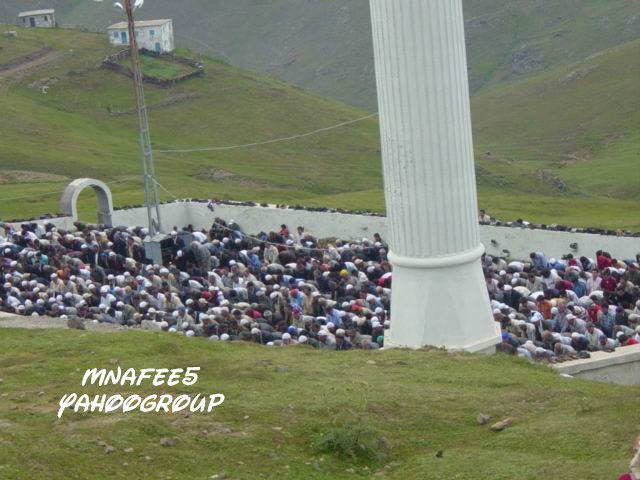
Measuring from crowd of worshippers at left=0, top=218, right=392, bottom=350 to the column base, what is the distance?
1.46 m

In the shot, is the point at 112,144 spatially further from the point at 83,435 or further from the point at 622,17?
the point at 622,17

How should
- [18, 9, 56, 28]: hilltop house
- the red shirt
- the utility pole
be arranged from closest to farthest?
the red shirt < the utility pole < [18, 9, 56, 28]: hilltop house

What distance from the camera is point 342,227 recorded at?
29.0 m

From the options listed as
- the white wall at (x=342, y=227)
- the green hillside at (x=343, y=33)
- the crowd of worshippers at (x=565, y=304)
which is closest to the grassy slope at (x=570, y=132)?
the white wall at (x=342, y=227)

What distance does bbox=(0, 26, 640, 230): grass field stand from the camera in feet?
178

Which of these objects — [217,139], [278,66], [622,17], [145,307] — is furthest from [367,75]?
[145,307]

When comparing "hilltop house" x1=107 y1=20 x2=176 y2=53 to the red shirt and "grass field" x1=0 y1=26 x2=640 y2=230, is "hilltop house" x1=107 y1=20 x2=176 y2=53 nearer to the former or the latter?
"grass field" x1=0 y1=26 x2=640 y2=230

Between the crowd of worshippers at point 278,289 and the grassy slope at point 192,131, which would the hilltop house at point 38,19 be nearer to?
the grassy slope at point 192,131

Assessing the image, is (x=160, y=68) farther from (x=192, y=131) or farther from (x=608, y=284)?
(x=608, y=284)

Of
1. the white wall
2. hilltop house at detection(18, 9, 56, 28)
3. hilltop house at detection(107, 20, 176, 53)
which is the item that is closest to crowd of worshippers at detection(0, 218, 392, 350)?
the white wall

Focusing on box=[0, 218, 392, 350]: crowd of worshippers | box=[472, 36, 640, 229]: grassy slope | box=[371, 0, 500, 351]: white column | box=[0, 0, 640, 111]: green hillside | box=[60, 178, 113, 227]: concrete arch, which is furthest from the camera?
box=[0, 0, 640, 111]: green hillside

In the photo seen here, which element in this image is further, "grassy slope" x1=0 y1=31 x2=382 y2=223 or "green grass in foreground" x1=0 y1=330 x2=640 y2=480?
"grassy slope" x1=0 y1=31 x2=382 y2=223

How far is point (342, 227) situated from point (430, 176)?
12.8 metres

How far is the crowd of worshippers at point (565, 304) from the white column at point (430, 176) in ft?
3.43
